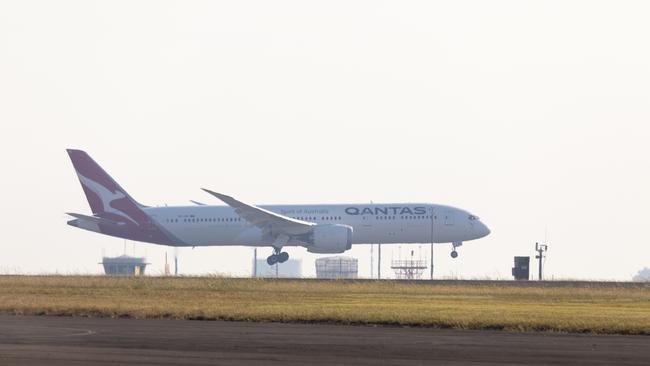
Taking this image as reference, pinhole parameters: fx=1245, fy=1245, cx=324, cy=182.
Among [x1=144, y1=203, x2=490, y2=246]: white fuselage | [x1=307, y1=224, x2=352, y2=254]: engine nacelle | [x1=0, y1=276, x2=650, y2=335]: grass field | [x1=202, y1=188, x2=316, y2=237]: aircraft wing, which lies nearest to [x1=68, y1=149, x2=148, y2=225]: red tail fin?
[x1=144, y1=203, x2=490, y2=246]: white fuselage

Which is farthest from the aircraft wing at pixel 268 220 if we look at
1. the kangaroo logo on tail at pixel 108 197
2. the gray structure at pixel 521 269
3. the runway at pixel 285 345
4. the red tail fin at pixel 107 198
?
the runway at pixel 285 345

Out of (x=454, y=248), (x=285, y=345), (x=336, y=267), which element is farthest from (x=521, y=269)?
(x=336, y=267)

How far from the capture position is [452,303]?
3997 centimetres

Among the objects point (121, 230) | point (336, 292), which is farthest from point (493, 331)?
Answer: point (121, 230)

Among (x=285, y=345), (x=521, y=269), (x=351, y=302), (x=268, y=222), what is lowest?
(x=285, y=345)

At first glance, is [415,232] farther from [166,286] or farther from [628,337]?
[628,337]

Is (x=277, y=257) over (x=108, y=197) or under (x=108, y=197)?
under

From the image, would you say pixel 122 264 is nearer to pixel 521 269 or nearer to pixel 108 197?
pixel 108 197

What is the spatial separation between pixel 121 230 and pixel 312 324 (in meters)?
45.3

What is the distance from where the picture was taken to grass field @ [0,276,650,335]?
1234 inches

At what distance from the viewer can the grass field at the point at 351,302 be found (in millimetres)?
31344

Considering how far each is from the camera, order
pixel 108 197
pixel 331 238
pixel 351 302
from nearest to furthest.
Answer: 1. pixel 351 302
2. pixel 331 238
3. pixel 108 197

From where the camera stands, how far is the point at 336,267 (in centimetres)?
13025

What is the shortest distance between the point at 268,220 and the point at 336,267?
5911 centimetres
